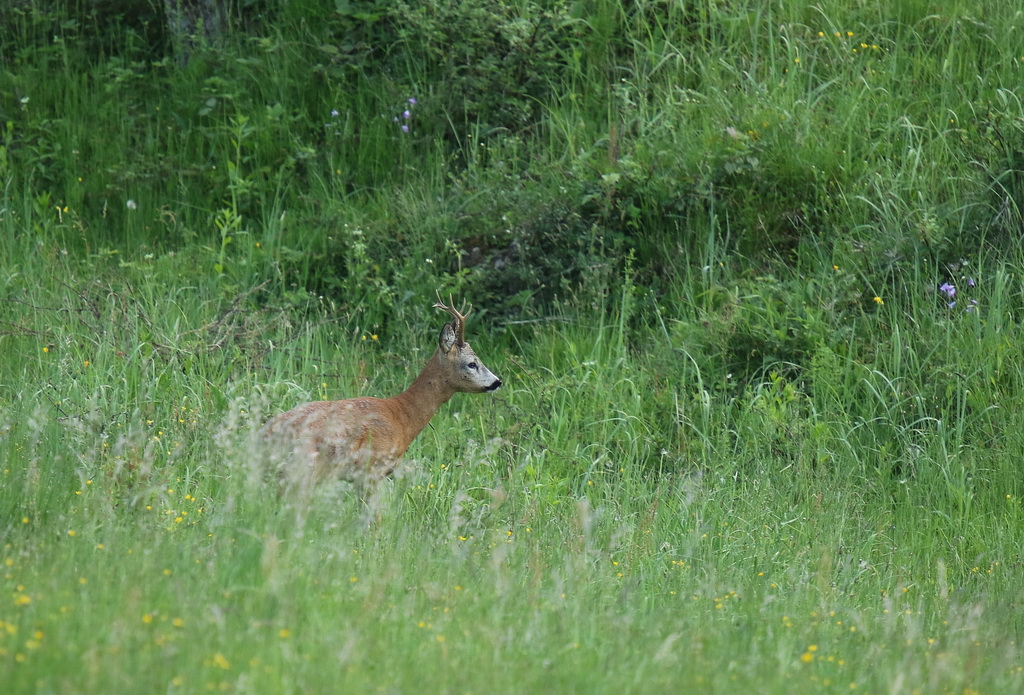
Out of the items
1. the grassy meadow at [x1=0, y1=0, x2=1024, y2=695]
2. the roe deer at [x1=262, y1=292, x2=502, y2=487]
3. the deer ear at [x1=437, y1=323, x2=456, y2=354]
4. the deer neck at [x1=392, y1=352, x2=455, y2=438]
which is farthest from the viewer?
the deer ear at [x1=437, y1=323, x2=456, y2=354]

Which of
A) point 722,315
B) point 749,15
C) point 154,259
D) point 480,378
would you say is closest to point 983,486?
point 722,315

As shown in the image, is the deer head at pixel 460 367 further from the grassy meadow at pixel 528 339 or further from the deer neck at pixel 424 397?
the grassy meadow at pixel 528 339

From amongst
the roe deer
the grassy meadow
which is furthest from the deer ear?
the grassy meadow

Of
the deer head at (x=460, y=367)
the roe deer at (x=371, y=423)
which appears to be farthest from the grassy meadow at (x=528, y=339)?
the deer head at (x=460, y=367)

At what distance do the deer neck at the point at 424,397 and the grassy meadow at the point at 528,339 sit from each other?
0.24 metres

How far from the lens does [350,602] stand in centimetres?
408

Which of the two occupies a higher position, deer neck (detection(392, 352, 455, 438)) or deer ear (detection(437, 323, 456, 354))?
deer ear (detection(437, 323, 456, 354))

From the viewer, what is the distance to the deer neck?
695 cm

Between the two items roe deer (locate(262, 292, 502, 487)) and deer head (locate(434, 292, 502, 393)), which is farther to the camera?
deer head (locate(434, 292, 502, 393))

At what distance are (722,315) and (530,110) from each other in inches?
110

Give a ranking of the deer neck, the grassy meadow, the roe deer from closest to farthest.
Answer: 1. the grassy meadow
2. the roe deer
3. the deer neck

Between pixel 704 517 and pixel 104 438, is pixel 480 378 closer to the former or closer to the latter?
pixel 704 517

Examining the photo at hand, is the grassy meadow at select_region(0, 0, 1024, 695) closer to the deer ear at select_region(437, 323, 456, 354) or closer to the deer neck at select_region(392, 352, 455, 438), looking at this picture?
the deer neck at select_region(392, 352, 455, 438)

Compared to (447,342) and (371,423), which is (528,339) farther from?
(371,423)
